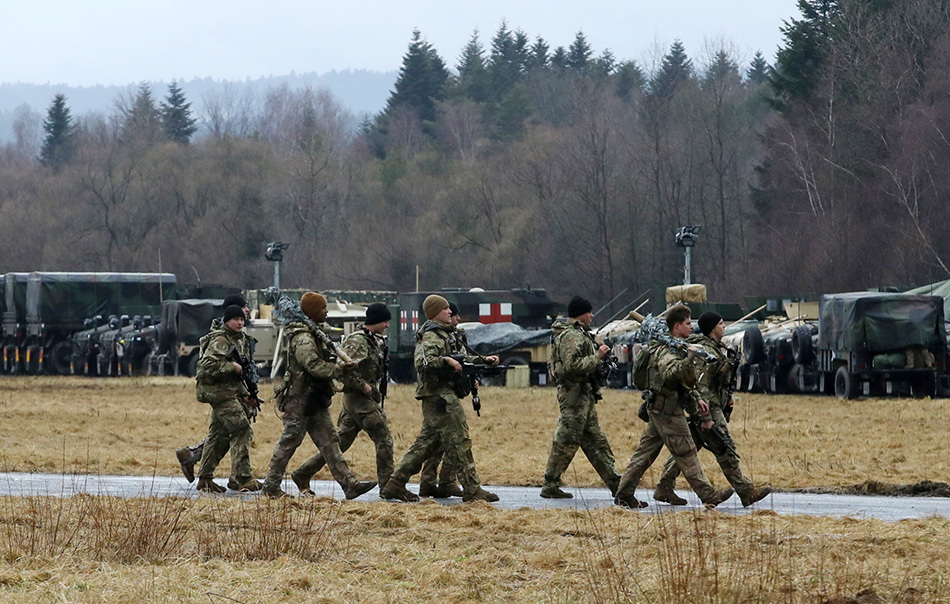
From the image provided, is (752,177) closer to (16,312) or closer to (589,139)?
(589,139)

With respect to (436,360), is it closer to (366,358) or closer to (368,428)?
(366,358)

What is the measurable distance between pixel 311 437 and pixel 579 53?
318 ft

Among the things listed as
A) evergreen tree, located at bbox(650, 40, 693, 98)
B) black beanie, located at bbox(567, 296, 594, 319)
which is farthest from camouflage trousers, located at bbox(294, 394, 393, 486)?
evergreen tree, located at bbox(650, 40, 693, 98)

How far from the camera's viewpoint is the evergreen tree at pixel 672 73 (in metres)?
79.7

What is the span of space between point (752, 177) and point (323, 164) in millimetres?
26554

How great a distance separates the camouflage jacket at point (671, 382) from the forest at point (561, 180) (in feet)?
123

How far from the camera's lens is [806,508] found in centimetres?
1255

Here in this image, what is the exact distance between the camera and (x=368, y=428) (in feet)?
43.0

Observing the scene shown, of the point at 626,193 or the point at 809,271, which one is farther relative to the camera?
the point at 626,193

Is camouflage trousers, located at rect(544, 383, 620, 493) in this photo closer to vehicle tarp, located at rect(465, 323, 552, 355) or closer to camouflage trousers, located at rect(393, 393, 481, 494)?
camouflage trousers, located at rect(393, 393, 481, 494)

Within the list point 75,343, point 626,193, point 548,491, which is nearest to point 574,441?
point 548,491

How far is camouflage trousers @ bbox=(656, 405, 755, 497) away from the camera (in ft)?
39.9

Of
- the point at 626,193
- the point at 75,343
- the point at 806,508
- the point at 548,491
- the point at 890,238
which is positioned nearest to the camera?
the point at 806,508

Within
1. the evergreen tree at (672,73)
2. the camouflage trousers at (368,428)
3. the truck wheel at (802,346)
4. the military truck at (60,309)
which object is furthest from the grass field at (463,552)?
the evergreen tree at (672,73)
